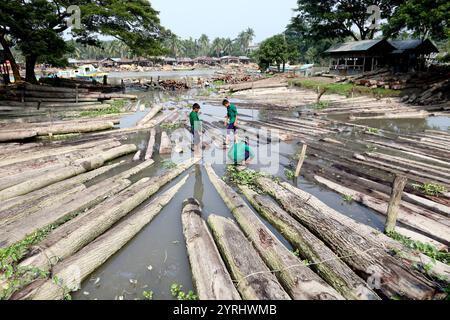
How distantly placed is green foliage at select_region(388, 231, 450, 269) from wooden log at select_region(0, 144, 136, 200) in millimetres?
9131

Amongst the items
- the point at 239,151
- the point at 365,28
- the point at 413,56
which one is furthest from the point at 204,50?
the point at 239,151

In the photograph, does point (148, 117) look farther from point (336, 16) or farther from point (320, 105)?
point (336, 16)

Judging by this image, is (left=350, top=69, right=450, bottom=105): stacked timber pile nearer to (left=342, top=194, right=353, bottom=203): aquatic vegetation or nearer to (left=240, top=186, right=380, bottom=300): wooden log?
(left=342, top=194, right=353, bottom=203): aquatic vegetation

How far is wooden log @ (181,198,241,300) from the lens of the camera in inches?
167

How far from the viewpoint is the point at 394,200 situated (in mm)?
5828

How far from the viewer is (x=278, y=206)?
23.3ft

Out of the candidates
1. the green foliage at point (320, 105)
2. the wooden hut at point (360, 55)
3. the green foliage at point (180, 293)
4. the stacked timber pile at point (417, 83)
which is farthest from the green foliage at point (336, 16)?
the green foliage at point (180, 293)

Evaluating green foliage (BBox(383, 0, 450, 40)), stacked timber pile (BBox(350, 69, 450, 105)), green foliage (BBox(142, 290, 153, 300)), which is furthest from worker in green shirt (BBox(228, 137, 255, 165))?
green foliage (BBox(383, 0, 450, 40))

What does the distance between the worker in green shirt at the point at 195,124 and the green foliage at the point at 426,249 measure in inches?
294

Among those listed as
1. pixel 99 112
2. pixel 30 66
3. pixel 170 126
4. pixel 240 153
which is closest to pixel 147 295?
pixel 240 153

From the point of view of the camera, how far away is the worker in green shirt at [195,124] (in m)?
10.8

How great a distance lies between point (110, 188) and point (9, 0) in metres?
23.7

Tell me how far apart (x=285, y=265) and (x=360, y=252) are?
1.36 m

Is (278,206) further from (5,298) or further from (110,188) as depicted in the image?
(5,298)
